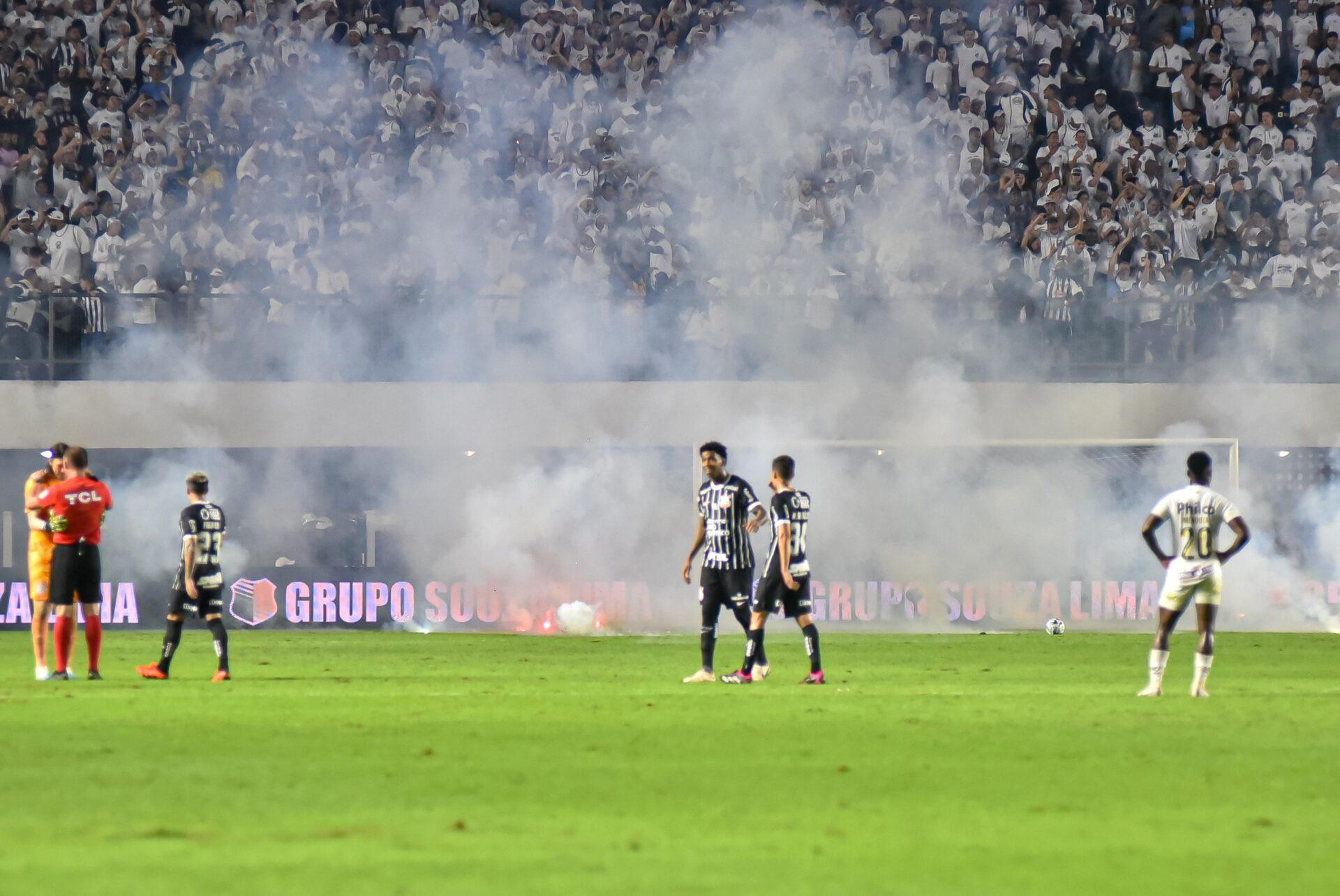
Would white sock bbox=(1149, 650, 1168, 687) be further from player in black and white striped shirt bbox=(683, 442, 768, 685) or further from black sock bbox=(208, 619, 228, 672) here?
black sock bbox=(208, 619, 228, 672)

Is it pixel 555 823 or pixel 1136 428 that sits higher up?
pixel 1136 428

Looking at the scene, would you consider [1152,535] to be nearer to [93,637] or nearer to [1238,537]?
[1238,537]

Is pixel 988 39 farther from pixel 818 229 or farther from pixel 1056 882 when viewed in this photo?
pixel 1056 882

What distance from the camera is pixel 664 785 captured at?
8.55m

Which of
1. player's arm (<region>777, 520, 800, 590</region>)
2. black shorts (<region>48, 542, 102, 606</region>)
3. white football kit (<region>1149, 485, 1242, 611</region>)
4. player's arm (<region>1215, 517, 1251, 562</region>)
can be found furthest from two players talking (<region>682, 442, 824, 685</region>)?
black shorts (<region>48, 542, 102, 606</region>)

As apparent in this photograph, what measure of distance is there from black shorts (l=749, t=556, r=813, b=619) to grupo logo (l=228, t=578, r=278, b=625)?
431 inches

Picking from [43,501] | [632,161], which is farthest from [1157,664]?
[632,161]

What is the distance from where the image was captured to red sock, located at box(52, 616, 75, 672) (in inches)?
581

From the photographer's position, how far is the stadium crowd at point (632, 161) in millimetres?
24391

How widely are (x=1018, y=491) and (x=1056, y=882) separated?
1848 centimetres

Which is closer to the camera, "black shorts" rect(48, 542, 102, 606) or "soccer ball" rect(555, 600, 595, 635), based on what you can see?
"black shorts" rect(48, 542, 102, 606)

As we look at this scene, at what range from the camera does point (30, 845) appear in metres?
6.88

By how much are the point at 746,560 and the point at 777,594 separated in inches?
14.0

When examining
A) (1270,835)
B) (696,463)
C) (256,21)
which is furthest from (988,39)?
(1270,835)
